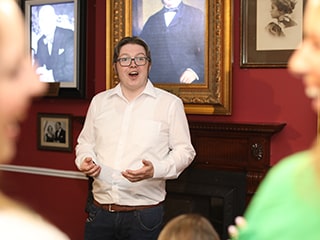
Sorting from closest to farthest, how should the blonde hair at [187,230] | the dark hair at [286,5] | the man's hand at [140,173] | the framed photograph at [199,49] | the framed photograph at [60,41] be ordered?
the blonde hair at [187,230] → the man's hand at [140,173] → the dark hair at [286,5] → the framed photograph at [199,49] → the framed photograph at [60,41]

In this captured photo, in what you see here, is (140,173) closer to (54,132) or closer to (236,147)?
(236,147)

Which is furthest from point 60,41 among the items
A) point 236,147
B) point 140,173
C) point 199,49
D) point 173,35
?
point 140,173

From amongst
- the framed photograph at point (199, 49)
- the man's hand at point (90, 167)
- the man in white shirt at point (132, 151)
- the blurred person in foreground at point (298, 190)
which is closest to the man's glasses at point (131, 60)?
the man in white shirt at point (132, 151)

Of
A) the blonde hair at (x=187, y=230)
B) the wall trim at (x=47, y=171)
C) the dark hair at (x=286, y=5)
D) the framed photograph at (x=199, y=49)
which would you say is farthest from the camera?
the wall trim at (x=47, y=171)

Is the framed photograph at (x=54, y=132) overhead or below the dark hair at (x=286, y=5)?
below

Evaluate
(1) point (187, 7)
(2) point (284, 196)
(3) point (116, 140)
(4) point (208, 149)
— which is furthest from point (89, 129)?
(2) point (284, 196)

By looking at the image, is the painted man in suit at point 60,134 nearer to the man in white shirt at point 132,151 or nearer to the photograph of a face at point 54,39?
the photograph of a face at point 54,39

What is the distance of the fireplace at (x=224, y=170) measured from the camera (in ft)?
9.86

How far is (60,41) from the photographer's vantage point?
147 inches

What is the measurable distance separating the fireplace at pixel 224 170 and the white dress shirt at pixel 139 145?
21.5 inches

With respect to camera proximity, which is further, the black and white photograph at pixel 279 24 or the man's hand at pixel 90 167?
the black and white photograph at pixel 279 24

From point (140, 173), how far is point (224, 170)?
88 centimetres

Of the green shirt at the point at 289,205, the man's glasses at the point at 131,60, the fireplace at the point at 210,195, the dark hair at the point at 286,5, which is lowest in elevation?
the fireplace at the point at 210,195

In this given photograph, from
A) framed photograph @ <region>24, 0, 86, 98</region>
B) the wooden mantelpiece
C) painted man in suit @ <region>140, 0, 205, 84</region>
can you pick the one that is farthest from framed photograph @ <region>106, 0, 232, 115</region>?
framed photograph @ <region>24, 0, 86, 98</region>
